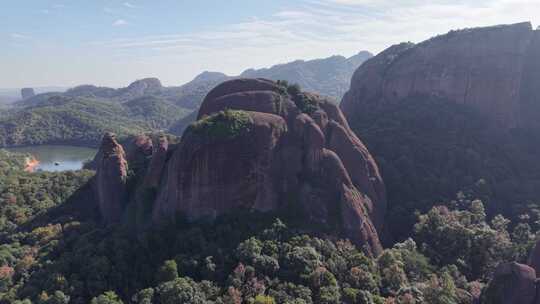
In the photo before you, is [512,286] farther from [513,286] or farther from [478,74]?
[478,74]

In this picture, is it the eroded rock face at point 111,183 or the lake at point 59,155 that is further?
the lake at point 59,155

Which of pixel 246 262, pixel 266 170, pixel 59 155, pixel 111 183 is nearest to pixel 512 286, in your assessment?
pixel 246 262

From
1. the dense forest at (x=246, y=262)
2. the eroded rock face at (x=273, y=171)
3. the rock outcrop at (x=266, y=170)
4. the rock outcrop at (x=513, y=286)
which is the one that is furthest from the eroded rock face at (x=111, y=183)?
the rock outcrop at (x=513, y=286)

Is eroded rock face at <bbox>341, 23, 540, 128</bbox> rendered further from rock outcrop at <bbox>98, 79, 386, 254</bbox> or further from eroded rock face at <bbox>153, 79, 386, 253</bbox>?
rock outcrop at <bbox>98, 79, 386, 254</bbox>

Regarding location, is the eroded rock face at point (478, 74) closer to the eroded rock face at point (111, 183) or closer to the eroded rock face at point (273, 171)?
the eroded rock face at point (273, 171)

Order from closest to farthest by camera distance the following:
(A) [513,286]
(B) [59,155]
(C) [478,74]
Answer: (A) [513,286], (C) [478,74], (B) [59,155]

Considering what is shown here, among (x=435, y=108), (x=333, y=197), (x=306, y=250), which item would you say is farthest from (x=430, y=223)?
(x=435, y=108)
